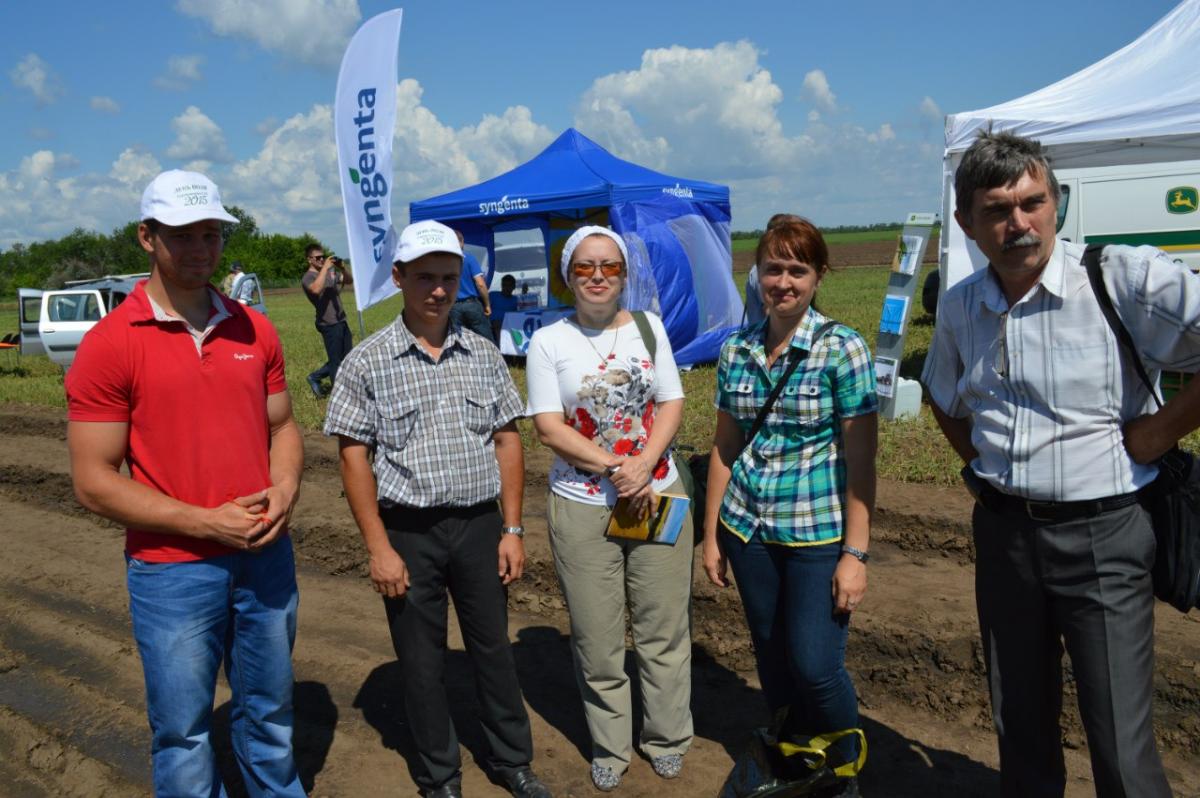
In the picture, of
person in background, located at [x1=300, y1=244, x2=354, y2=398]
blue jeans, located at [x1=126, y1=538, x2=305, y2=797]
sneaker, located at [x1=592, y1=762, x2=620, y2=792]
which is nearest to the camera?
blue jeans, located at [x1=126, y1=538, x2=305, y2=797]

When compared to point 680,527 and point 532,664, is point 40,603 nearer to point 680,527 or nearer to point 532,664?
point 532,664

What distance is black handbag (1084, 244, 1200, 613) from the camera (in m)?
2.10

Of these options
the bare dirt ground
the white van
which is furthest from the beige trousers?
the white van

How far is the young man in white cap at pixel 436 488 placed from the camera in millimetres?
2881

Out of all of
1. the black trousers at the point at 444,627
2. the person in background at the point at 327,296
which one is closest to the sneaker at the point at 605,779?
the black trousers at the point at 444,627

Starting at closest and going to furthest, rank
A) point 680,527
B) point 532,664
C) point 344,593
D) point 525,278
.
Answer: point 680,527
point 532,664
point 344,593
point 525,278

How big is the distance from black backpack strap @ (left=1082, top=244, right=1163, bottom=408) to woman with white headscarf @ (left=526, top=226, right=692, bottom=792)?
4.22 feet

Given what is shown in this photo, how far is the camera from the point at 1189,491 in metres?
2.14

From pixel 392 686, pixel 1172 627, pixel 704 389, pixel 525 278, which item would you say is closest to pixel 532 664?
pixel 392 686

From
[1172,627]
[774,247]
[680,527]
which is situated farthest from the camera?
[1172,627]

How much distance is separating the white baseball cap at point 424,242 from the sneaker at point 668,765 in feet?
6.38

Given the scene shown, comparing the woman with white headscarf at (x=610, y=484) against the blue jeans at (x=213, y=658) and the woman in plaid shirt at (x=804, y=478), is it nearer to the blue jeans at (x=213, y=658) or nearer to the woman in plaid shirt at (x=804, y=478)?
the woman in plaid shirt at (x=804, y=478)

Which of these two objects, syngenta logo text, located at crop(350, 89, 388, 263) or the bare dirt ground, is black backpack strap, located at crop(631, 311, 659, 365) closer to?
the bare dirt ground

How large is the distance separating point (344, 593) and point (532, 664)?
1.57 m
